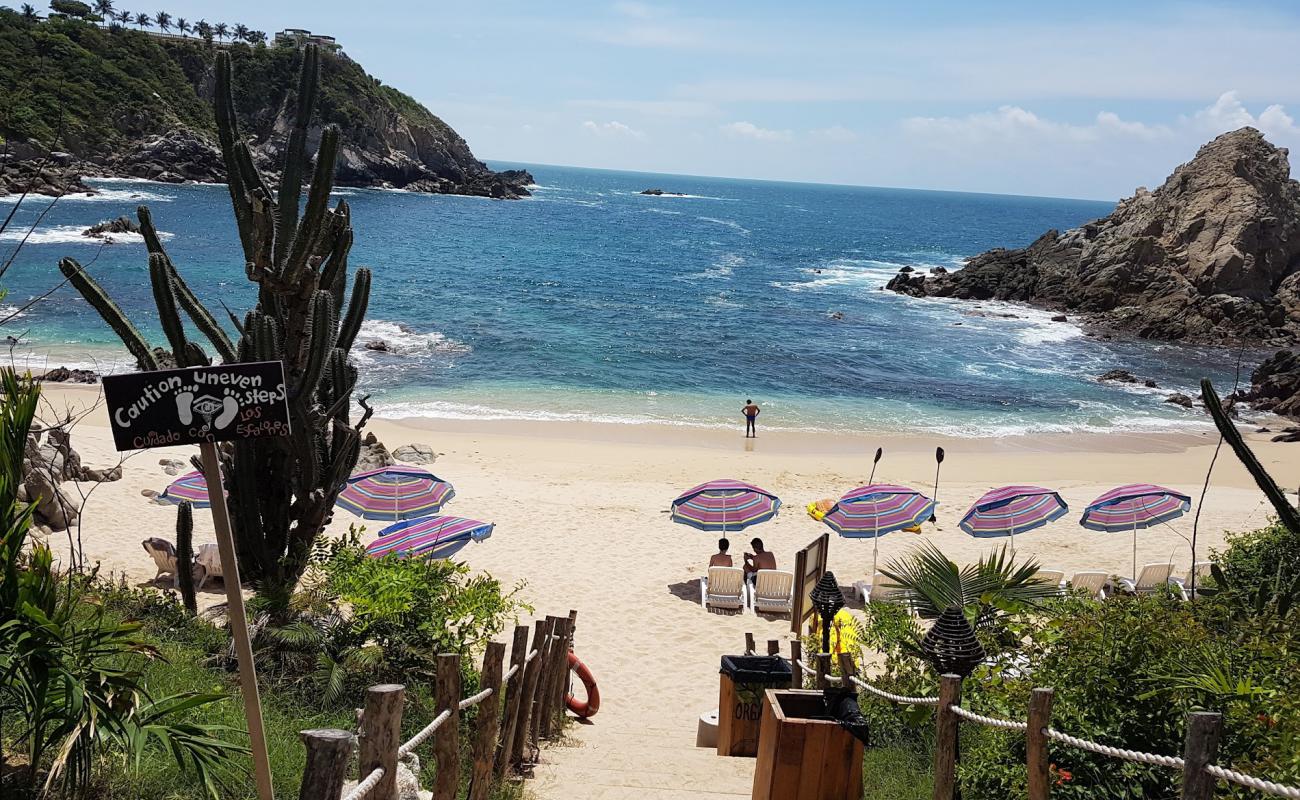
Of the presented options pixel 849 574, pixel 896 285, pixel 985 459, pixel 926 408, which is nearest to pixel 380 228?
pixel 896 285

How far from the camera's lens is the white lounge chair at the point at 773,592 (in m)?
13.0

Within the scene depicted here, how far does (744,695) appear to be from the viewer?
25.0ft

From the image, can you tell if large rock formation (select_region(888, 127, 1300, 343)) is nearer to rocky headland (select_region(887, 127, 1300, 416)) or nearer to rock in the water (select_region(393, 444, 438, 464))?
rocky headland (select_region(887, 127, 1300, 416))

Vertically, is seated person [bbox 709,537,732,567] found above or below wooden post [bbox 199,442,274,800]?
below

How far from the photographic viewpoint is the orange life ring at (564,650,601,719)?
9.10m

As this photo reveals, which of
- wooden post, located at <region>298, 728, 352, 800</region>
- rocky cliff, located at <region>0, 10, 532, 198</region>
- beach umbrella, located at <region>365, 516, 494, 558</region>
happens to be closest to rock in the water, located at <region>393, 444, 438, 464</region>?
beach umbrella, located at <region>365, 516, 494, 558</region>

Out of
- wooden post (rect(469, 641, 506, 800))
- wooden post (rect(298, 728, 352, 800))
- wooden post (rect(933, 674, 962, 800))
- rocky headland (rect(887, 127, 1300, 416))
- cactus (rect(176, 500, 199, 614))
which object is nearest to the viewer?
wooden post (rect(298, 728, 352, 800))

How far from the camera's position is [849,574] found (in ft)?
48.7

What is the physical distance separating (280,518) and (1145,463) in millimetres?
21702

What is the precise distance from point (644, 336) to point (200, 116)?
7270cm

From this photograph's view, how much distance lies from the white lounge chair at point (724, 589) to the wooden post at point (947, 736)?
312 inches

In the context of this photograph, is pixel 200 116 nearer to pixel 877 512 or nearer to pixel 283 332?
pixel 877 512

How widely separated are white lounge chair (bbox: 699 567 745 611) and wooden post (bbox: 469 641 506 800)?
7.60 metres

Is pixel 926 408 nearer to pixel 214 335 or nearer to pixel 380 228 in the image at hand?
pixel 214 335
